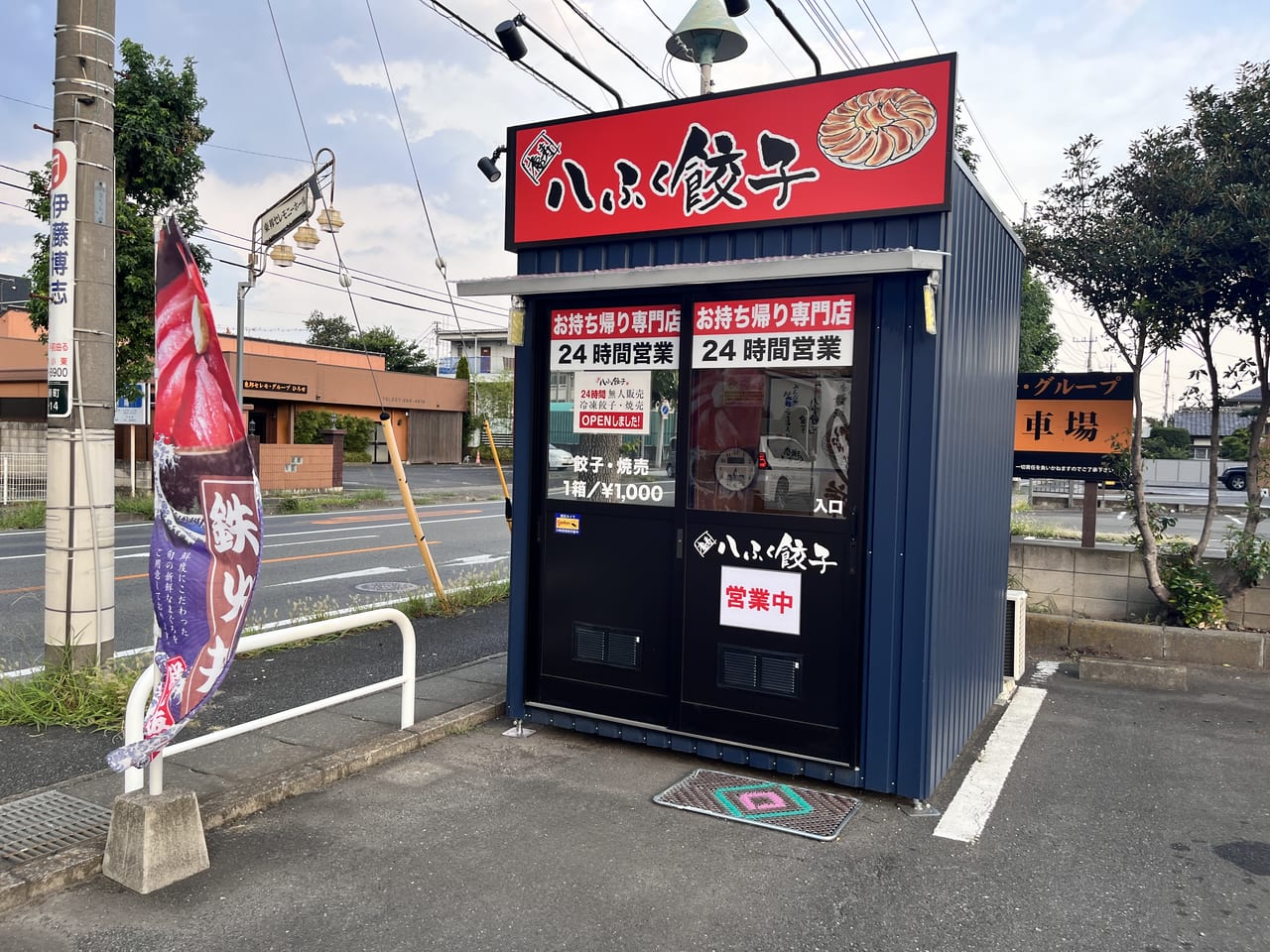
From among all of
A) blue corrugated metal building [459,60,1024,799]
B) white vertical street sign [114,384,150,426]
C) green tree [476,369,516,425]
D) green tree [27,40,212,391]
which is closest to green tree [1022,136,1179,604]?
blue corrugated metal building [459,60,1024,799]

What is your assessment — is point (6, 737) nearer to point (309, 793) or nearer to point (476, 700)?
point (309, 793)

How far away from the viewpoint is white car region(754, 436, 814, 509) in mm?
4844

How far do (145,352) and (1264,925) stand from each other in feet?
61.5

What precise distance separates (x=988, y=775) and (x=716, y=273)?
3.17 meters

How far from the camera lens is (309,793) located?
4520mm

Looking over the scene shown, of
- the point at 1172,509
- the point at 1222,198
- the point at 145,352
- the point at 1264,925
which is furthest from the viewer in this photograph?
the point at 1172,509

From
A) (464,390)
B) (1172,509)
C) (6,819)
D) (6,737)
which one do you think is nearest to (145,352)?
(6,737)

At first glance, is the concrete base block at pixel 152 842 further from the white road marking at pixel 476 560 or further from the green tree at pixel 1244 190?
Answer: the white road marking at pixel 476 560

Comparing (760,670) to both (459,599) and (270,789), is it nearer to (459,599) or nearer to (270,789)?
(270,789)

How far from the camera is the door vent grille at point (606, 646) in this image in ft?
17.4

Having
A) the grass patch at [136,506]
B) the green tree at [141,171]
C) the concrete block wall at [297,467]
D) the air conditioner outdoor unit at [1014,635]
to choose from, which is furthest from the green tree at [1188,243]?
the concrete block wall at [297,467]

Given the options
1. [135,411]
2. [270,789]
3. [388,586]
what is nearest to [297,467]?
[135,411]

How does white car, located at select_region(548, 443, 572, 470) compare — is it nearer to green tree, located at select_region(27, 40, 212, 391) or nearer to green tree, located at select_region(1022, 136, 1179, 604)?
green tree, located at select_region(1022, 136, 1179, 604)

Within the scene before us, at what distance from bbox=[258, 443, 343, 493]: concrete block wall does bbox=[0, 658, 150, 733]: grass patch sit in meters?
19.1
